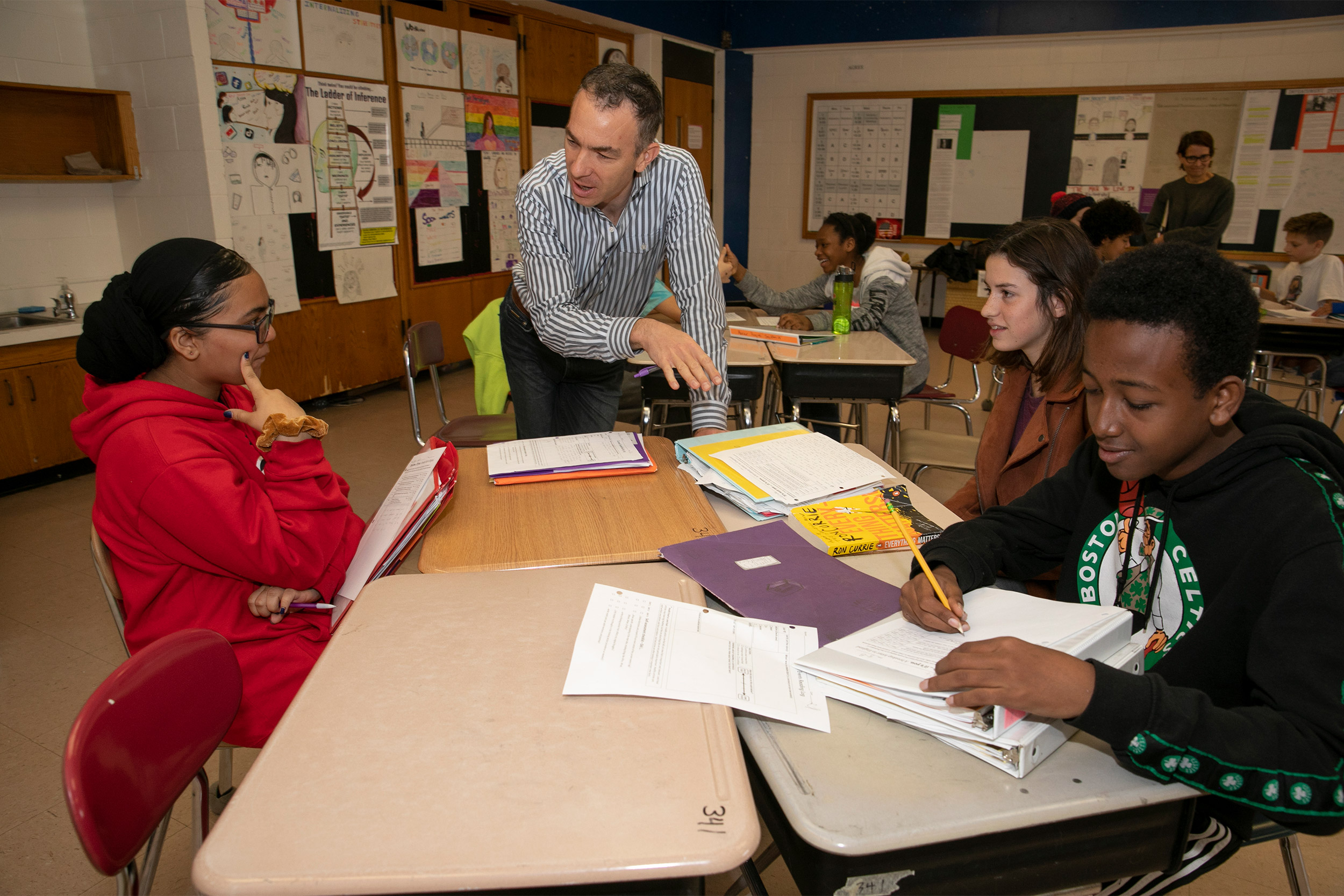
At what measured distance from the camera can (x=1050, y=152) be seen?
695 cm

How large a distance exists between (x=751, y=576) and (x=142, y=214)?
409cm

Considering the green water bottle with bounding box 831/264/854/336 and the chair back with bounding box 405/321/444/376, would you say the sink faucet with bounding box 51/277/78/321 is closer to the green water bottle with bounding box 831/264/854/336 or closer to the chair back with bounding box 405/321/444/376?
the chair back with bounding box 405/321/444/376

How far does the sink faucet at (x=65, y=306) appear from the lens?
3.68 metres

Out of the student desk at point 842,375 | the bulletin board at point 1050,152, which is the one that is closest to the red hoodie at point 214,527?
the student desk at point 842,375

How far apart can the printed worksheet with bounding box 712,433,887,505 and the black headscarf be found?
3.11 ft

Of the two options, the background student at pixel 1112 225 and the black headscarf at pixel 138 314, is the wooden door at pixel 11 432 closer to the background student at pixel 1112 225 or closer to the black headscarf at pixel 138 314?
the black headscarf at pixel 138 314

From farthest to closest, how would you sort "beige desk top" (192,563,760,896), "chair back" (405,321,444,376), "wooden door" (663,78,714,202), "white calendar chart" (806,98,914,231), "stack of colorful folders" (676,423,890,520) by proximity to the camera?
"white calendar chart" (806,98,914,231) < "wooden door" (663,78,714,202) < "chair back" (405,321,444,376) < "stack of colorful folders" (676,423,890,520) < "beige desk top" (192,563,760,896)

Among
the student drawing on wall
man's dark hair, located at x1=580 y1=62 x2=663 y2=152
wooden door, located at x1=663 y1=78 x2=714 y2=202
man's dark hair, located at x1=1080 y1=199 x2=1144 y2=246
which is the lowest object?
man's dark hair, located at x1=1080 y1=199 x2=1144 y2=246

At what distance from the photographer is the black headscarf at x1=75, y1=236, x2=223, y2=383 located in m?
1.26

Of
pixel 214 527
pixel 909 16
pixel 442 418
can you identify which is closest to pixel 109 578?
pixel 214 527

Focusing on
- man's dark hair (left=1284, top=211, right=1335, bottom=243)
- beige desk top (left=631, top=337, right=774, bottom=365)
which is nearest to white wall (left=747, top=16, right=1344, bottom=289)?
man's dark hair (left=1284, top=211, right=1335, bottom=243)

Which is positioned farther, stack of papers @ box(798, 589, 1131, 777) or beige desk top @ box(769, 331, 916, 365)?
beige desk top @ box(769, 331, 916, 365)

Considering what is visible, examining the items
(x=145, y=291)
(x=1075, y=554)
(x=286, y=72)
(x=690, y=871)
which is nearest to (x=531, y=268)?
(x=145, y=291)

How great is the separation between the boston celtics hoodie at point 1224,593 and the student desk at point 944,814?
0.05 meters
